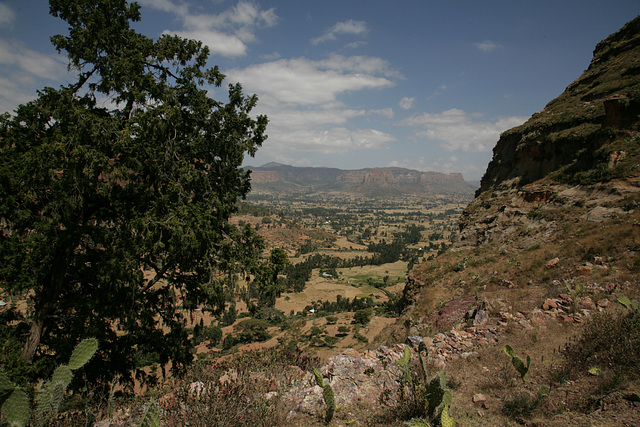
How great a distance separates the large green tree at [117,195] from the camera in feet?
24.9

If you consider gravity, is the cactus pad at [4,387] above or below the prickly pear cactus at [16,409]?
above

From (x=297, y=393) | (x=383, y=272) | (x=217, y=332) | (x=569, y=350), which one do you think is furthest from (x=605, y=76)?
(x=383, y=272)

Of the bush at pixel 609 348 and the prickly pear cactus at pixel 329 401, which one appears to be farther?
the prickly pear cactus at pixel 329 401

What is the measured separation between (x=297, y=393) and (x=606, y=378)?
4.79 meters

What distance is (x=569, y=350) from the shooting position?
5324 mm

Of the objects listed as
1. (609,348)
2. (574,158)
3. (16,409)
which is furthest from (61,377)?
(574,158)

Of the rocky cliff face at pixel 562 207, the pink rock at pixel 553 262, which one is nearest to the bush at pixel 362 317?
the rocky cliff face at pixel 562 207

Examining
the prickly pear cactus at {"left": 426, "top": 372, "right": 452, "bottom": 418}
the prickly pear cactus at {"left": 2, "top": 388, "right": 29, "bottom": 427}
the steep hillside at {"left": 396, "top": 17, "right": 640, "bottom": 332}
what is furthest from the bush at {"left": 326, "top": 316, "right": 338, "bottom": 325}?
the prickly pear cactus at {"left": 2, "top": 388, "right": 29, "bottom": 427}

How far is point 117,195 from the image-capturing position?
8617mm

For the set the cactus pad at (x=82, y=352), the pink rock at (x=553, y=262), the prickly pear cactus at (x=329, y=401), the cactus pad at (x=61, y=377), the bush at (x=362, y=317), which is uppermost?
the pink rock at (x=553, y=262)

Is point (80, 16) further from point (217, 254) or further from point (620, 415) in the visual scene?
point (620, 415)

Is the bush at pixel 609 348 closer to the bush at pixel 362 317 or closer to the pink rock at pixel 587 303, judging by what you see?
the pink rock at pixel 587 303

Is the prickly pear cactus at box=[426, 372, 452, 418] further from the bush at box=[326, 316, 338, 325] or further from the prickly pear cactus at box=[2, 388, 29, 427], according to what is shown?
the bush at box=[326, 316, 338, 325]

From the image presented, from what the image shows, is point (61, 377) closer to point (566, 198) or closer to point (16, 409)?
point (16, 409)
